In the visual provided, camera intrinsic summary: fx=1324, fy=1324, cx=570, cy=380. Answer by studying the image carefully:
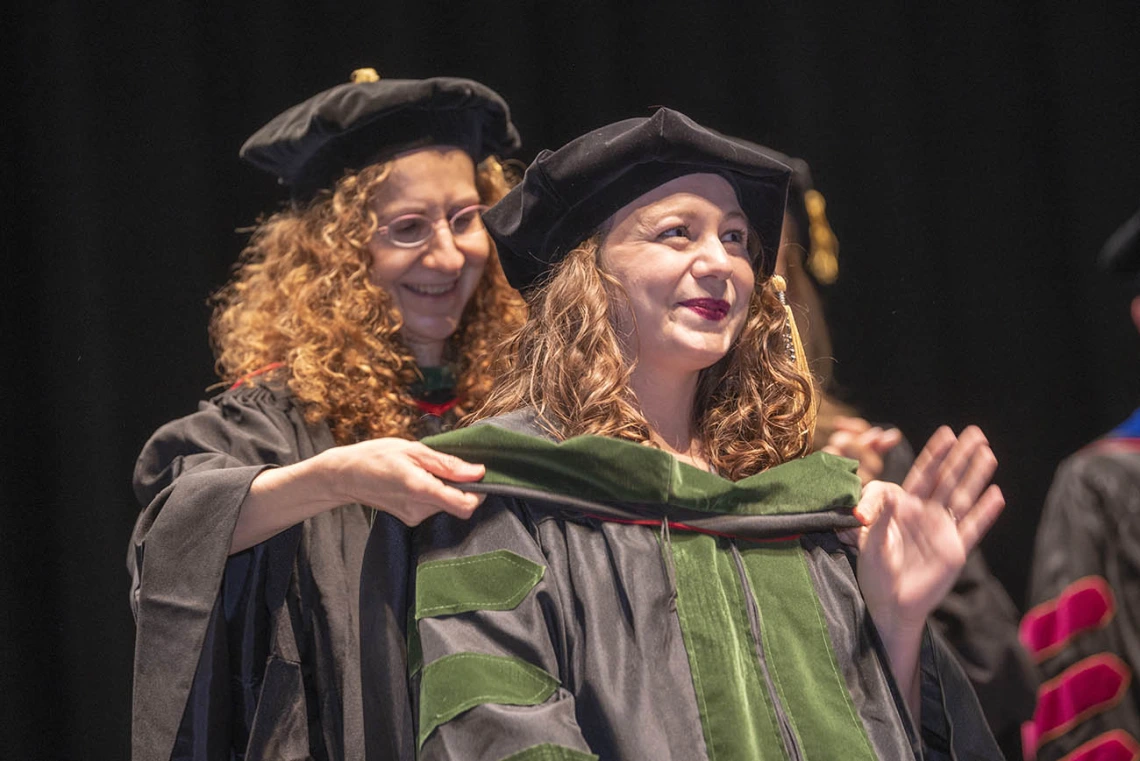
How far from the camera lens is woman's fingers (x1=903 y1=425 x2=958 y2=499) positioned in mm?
2080

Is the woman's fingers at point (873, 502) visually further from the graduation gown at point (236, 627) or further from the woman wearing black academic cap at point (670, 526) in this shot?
the graduation gown at point (236, 627)

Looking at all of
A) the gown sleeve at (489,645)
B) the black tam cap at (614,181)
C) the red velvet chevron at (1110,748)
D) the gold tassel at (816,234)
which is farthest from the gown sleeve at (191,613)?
the red velvet chevron at (1110,748)

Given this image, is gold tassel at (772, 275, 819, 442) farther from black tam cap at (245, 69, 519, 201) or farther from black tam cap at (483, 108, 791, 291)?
black tam cap at (245, 69, 519, 201)

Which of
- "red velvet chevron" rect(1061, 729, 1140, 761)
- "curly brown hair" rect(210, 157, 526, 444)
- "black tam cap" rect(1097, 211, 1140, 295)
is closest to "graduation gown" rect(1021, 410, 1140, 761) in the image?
Answer: "red velvet chevron" rect(1061, 729, 1140, 761)

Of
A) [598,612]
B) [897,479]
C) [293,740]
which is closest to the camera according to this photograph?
[598,612]

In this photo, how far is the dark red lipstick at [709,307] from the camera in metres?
2.19

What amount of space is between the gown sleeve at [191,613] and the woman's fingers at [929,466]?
1.15m

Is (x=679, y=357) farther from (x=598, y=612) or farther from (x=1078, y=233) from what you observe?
(x=1078, y=233)

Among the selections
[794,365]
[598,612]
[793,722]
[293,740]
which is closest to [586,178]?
[794,365]

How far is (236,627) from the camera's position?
2.46 m

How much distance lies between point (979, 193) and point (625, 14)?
1.19 m

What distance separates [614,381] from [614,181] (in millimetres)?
338

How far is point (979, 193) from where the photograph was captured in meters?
A: 3.99

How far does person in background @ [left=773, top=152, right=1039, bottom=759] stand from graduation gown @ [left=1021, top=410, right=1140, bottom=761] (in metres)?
0.10
